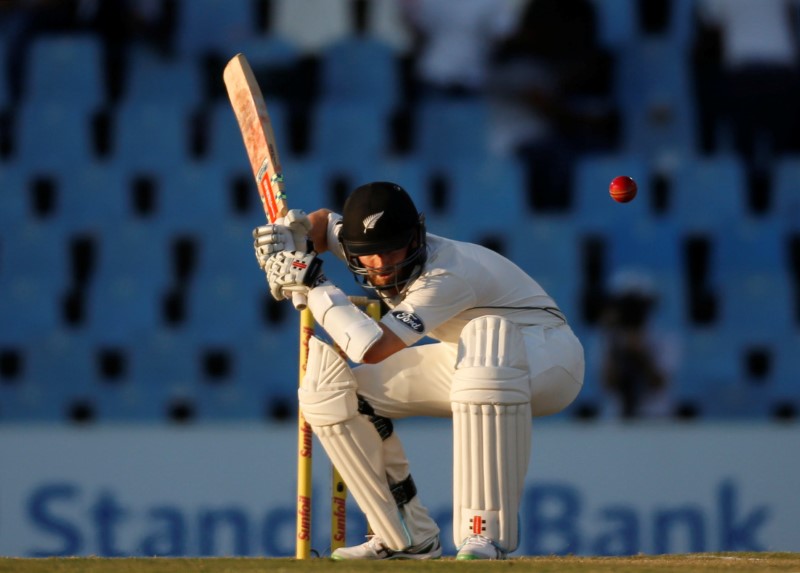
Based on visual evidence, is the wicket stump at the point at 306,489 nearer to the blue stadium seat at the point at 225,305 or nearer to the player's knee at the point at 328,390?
the player's knee at the point at 328,390

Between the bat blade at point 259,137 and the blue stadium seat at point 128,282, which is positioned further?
the blue stadium seat at point 128,282

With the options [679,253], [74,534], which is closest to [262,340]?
[74,534]

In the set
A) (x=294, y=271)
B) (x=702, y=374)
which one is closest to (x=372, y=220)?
(x=294, y=271)

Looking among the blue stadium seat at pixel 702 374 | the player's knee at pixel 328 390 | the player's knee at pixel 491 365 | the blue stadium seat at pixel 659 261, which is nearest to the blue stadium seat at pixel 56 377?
the blue stadium seat at pixel 659 261

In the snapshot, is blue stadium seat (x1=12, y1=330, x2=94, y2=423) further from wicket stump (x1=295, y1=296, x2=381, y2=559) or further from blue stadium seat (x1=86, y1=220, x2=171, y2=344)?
wicket stump (x1=295, y1=296, x2=381, y2=559)

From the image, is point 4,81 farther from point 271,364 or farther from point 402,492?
point 402,492

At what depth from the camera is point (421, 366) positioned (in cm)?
301

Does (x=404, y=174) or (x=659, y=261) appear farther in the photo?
(x=404, y=174)

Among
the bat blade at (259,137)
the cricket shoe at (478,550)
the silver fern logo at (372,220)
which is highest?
the bat blade at (259,137)

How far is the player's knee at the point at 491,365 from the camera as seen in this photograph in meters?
2.73

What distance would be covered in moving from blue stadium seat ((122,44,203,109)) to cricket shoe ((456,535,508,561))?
458 centimetres

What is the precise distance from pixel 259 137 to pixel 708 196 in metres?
3.83

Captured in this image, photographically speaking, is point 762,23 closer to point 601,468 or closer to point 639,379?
point 639,379

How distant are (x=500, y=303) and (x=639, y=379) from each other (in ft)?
11.0
